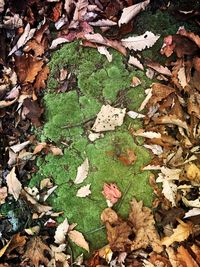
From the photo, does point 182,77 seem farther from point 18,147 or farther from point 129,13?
point 18,147

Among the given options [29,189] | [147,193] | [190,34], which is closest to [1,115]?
[29,189]

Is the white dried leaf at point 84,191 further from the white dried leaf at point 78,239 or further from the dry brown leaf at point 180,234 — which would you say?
the dry brown leaf at point 180,234

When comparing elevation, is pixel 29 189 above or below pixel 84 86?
below

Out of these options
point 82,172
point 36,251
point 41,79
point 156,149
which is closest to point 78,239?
point 36,251

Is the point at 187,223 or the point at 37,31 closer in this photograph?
the point at 187,223

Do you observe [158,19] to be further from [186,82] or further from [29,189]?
[29,189]

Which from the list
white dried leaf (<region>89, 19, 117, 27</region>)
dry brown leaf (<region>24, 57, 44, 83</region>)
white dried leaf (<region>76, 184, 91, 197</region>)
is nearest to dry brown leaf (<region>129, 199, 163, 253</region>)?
white dried leaf (<region>76, 184, 91, 197</region>)
